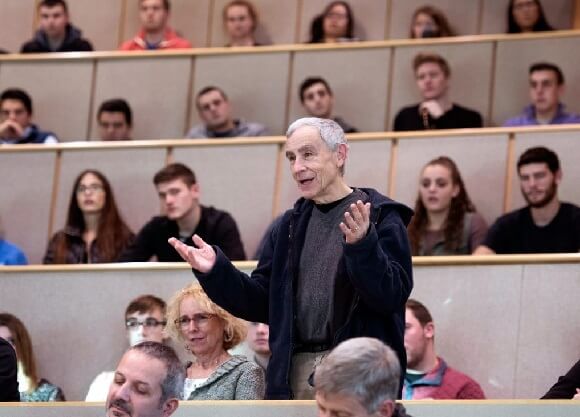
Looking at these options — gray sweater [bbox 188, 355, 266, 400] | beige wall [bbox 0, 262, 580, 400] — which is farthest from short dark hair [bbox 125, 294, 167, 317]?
gray sweater [bbox 188, 355, 266, 400]

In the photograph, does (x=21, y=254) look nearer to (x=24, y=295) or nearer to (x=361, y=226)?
(x=24, y=295)

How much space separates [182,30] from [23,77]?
83 cm

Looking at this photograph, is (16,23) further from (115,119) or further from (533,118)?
(533,118)

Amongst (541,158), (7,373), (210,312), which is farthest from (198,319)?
(541,158)

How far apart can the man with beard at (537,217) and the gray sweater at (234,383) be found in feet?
4.25

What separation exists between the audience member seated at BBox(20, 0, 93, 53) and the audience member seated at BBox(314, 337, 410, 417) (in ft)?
13.3

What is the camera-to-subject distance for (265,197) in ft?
16.1

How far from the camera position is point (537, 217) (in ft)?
14.5

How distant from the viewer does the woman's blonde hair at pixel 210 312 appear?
134 inches

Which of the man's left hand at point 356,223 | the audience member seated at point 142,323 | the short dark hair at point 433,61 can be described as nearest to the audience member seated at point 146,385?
the man's left hand at point 356,223

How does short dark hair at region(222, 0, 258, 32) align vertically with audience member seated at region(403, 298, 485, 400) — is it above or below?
above

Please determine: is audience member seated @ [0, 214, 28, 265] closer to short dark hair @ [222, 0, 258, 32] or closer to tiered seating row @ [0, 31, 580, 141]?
tiered seating row @ [0, 31, 580, 141]

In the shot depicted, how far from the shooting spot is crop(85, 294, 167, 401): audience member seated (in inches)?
156

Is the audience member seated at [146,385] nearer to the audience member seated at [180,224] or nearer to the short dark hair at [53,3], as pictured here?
the audience member seated at [180,224]
